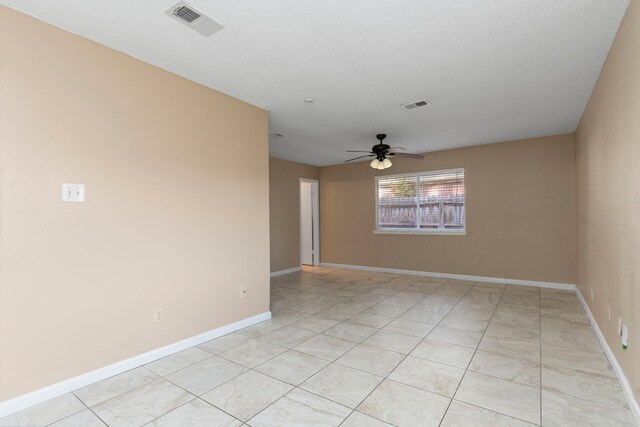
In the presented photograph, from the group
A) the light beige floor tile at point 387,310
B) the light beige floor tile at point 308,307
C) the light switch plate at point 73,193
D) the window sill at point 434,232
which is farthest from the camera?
the window sill at point 434,232

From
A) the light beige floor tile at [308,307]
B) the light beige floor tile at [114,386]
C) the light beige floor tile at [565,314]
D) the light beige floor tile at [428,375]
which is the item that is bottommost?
the light beige floor tile at [114,386]

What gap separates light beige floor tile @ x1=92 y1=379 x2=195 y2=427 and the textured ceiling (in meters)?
2.57

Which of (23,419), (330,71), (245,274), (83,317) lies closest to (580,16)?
(330,71)

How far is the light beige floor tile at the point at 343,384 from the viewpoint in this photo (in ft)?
6.89

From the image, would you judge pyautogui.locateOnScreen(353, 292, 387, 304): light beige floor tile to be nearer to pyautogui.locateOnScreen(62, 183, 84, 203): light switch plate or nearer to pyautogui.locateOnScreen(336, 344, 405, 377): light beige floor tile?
pyautogui.locateOnScreen(336, 344, 405, 377): light beige floor tile

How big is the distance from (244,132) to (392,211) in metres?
4.21

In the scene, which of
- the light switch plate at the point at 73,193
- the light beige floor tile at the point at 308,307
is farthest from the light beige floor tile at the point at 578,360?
the light switch plate at the point at 73,193

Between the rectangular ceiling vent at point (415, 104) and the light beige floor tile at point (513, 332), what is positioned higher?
the rectangular ceiling vent at point (415, 104)

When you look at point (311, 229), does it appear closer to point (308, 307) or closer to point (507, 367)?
point (308, 307)

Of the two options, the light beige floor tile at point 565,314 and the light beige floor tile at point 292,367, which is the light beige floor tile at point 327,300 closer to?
the light beige floor tile at point 292,367

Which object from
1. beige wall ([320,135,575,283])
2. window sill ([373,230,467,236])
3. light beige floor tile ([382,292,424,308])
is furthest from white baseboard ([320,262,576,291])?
light beige floor tile ([382,292,424,308])

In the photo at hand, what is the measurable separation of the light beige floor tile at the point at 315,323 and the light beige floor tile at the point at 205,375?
1.03 metres

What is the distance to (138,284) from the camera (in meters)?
2.58

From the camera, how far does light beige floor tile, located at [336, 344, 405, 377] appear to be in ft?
8.17
